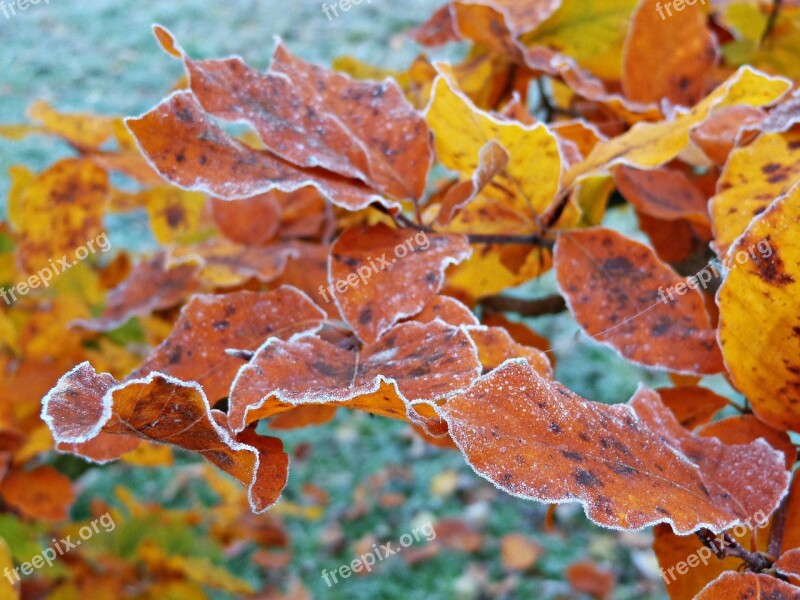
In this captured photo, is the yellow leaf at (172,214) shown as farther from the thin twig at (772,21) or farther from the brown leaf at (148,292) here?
the thin twig at (772,21)

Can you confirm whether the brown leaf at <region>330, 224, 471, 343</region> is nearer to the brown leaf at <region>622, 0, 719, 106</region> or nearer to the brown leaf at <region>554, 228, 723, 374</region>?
the brown leaf at <region>554, 228, 723, 374</region>

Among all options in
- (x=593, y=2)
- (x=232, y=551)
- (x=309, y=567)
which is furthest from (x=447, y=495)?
(x=593, y=2)

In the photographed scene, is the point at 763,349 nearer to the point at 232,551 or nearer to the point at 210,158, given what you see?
the point at 210,158

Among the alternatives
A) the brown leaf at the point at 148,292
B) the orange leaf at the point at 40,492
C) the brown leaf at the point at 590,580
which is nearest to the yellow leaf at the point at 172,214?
the brown leaf at the point at 148,292

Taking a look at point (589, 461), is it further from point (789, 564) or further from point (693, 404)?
point (693, 404)

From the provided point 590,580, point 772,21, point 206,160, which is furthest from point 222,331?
point 590,580

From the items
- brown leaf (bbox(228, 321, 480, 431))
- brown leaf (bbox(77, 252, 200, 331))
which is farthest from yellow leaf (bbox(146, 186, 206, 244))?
brown leaf (bbox(228, 321, 480, 431))
